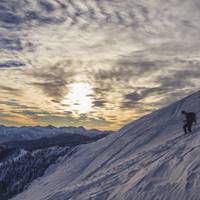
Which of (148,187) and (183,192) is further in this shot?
(148,187)

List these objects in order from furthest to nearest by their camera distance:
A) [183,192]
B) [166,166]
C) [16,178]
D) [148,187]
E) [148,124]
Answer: [16,178] → [148,124] → [166,166] → [148,187] → [183,192]

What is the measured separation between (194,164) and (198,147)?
10.2ft

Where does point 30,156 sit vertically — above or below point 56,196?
below

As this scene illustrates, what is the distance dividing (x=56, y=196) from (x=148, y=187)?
11158 millimetres

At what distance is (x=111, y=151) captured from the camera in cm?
4019

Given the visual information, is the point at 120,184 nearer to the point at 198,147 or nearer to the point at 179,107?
the point at 198,147

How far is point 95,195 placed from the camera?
20.9 metres

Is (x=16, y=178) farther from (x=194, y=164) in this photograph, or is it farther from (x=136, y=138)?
(x=194, y=164)

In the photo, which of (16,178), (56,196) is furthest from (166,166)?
(16,178)

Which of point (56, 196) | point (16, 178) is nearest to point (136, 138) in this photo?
point (56, 196)

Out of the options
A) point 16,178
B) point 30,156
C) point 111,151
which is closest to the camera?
point 111,151

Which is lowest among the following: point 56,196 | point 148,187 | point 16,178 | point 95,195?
point 16,178

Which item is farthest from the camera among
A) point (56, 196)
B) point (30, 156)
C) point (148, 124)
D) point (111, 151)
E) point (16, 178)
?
point (30, 156)

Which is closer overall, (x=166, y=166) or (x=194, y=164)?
(x=194, y=164)
